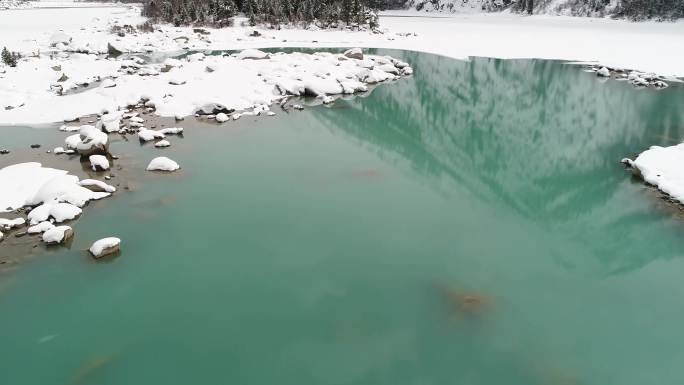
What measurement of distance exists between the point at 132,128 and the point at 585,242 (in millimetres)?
17397

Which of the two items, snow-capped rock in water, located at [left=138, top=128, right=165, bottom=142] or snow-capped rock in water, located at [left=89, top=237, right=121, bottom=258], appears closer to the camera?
snow-capped rock in water, located at [left=89, top=237, right=121, bottom=258]

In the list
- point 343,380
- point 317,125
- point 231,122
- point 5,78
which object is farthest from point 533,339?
point 5,78

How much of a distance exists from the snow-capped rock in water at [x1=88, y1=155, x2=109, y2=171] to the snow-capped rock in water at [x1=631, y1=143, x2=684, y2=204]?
59.5 feet

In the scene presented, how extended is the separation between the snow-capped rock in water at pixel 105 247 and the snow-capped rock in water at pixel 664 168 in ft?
52.5

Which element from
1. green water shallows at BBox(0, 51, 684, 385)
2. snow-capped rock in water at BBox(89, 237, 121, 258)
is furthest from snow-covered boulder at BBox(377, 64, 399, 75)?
snow-capped rock in water at BBox(89, 237, 121, 258)

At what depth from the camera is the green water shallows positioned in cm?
838

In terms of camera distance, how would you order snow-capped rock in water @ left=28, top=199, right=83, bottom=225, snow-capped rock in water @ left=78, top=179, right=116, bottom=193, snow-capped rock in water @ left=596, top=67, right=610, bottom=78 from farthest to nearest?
snow-capped rock in water @ left=596, top=67, right=610, bottom=78
snow-capped rock in water @ left=78, top=179, right=116, bottom=193
snow-capped rock in water @ left=28, top=199, right=83, bottom=225

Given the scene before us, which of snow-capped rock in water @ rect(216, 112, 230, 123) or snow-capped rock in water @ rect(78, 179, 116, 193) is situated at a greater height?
snow-capped rock in water @ rect(216, 112, 230, 123)

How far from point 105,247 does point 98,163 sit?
5.56 m

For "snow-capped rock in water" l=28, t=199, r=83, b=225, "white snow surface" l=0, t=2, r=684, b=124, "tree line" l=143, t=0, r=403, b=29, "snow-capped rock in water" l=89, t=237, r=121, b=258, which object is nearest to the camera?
"snow-capped rock in water" l=89, t=237, r=121, b=258

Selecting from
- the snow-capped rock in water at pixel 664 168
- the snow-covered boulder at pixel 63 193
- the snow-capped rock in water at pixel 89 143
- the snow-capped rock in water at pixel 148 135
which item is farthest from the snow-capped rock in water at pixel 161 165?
the snow-capped rock in water at pixel 664 168

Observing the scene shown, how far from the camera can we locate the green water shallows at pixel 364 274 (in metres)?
8.38

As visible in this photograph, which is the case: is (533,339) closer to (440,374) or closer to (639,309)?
(440,374)

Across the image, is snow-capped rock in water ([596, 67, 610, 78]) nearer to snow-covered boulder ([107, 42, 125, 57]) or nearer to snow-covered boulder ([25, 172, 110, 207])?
snow-covered boulder ([25, 172, 110, 207])
